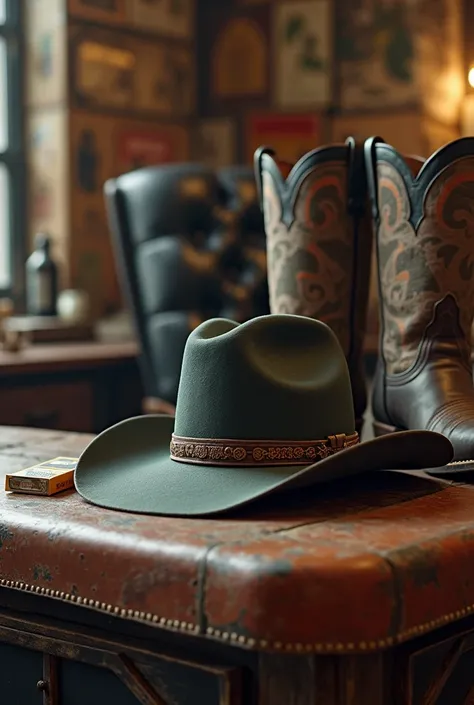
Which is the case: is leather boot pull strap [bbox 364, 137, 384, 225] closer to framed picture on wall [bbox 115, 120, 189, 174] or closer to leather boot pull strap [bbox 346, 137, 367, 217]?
leather boot pull strap [bbox 346, 137, 367, 217]

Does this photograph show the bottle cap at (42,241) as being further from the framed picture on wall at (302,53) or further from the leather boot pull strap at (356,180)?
the leather boot pull strap at (356,180)

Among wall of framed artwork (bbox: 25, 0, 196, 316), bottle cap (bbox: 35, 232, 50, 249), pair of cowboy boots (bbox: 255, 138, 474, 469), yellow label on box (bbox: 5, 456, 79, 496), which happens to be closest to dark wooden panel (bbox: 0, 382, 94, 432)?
bottle cap (bbox: 35, 232, 50, 249)

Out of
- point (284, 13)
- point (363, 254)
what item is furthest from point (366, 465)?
point (284, 13)

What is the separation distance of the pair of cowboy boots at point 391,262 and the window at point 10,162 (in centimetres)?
254

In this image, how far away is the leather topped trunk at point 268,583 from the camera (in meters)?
0.89

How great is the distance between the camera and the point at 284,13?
443cm

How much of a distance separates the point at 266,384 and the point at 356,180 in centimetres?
58

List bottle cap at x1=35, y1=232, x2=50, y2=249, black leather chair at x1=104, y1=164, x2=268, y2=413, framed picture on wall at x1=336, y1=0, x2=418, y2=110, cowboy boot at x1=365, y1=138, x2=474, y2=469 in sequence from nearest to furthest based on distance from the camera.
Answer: cowboy boot at x1=365, y1=138, x2=474, y2=469 → black leather chair at x1=104, y1=164, x2=268, y2=413 → bottle cap at x1=35, y1=232, x2=50, y2=249 → framed picture on wall at x1=336, y1=0, x2=418, y2=110

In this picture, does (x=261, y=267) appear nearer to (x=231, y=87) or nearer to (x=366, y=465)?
(x=231, y=87)

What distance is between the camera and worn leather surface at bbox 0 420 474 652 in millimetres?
886

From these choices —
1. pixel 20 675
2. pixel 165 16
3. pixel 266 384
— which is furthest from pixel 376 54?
pixel 20 675

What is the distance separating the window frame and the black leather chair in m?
0.77

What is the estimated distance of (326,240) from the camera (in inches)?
64.5

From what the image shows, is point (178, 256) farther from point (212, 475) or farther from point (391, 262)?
point (212, 475)
